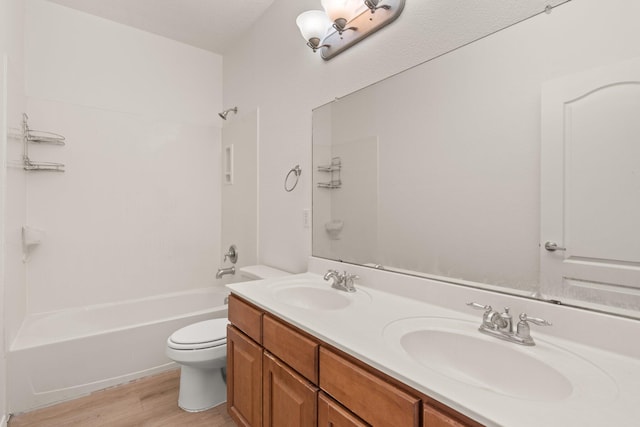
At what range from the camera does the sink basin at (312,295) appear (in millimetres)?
1441

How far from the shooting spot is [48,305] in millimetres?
2320

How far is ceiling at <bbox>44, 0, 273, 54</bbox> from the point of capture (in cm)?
231

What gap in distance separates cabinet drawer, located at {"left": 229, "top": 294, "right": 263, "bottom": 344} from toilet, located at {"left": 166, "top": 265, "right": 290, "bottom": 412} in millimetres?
345

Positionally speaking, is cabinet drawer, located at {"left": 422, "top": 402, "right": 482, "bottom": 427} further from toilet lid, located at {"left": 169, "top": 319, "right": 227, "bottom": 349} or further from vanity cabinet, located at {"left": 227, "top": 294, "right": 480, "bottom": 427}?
toilet lid, located at {"left": 169, "top": 319, "right": 227, "bottom": 349}

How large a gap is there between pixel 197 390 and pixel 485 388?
1.71 metres

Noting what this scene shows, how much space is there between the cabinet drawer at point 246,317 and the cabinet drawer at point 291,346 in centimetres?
5

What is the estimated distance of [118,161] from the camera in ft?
8.61

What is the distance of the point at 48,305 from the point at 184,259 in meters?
1.04

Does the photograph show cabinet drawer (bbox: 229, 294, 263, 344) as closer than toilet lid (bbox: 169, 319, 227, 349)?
Yes

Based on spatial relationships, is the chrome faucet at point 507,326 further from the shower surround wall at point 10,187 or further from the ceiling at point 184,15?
the ceiling at point 184,15

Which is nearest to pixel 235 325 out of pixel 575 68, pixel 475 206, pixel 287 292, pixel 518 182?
pixel 287 292

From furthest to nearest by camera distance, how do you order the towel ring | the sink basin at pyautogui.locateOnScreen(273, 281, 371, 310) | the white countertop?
the towel ring < the sink basin at pyautogui.locateOnScreen(273, 281, 371, 310) < the white countertop

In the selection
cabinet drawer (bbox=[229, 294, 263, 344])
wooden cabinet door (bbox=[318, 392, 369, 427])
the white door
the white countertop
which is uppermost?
the white door

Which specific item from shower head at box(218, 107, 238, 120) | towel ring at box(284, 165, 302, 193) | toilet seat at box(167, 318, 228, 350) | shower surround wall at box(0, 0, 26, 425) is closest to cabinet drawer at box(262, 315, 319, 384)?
toilet seat at box(167, 318, 228, 350)
